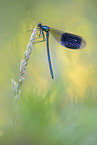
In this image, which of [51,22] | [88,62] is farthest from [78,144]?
[51,22]

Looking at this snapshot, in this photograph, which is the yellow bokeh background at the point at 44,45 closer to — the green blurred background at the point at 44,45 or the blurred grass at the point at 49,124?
the green blurred background at the point at 44,45

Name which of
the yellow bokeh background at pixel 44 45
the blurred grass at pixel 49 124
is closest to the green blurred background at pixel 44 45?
the yellow bokeh background at pixel 44 45

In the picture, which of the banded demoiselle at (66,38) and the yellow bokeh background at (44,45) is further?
the banded demoiselle at (66,38)

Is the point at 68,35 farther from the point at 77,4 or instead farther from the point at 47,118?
the point at 47,118

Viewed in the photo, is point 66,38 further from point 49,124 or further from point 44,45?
point 49,124

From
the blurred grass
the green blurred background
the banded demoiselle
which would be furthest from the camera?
the banded demoiselle

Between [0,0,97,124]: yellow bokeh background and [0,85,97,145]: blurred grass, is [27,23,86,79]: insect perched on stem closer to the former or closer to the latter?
[0,0,97,124]: yellow bokeh background

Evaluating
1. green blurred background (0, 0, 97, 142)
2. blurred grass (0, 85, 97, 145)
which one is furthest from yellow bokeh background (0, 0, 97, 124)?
blurred grass (0, 85, 97, 145)

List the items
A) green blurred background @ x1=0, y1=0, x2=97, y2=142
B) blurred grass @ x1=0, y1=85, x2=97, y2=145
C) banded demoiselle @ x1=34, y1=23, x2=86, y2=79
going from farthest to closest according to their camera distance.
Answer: banded demoiselle @ x1=34, y1=23, x2=86, y2=79 → green blurred background @ x1=0, y1=0, x2=97, y2=142 → blurred grass @ x1=0, y1=85, x2=97, y2=145
